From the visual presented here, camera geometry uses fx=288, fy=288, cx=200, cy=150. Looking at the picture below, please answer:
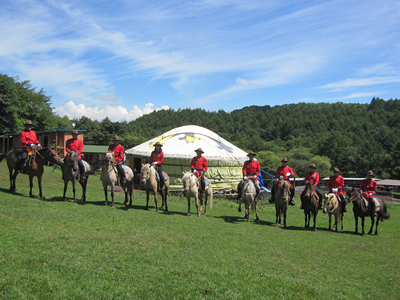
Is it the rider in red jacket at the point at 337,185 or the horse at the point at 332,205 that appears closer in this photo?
the horse at the point at 332,205

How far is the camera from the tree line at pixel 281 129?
40.1 metres

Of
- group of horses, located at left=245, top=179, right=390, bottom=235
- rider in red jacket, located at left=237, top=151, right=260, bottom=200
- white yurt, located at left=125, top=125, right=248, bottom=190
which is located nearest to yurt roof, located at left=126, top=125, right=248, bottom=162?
white yurt, located at left=125, top=125, right=248, bottom=190

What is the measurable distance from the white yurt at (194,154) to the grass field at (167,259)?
9.17 m

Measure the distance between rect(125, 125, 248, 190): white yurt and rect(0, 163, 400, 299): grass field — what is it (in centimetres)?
917

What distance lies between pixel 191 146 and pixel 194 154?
1071 millimetres

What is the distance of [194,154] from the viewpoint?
63.6ft

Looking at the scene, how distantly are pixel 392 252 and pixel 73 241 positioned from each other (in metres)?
9.35

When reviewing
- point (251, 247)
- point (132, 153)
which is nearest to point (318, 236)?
point (251, 247)

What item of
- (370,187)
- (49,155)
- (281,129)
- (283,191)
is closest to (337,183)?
(370,187)

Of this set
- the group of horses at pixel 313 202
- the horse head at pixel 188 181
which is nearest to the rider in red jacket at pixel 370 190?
the group of horses at pixel 313 202

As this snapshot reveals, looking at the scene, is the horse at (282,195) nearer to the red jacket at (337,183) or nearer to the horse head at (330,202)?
the horse head at (330,202)

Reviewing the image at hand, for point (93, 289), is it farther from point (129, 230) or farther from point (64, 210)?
point (64, 210)

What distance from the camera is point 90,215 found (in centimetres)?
888

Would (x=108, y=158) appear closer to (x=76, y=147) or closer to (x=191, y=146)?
(x=76, y=147)
